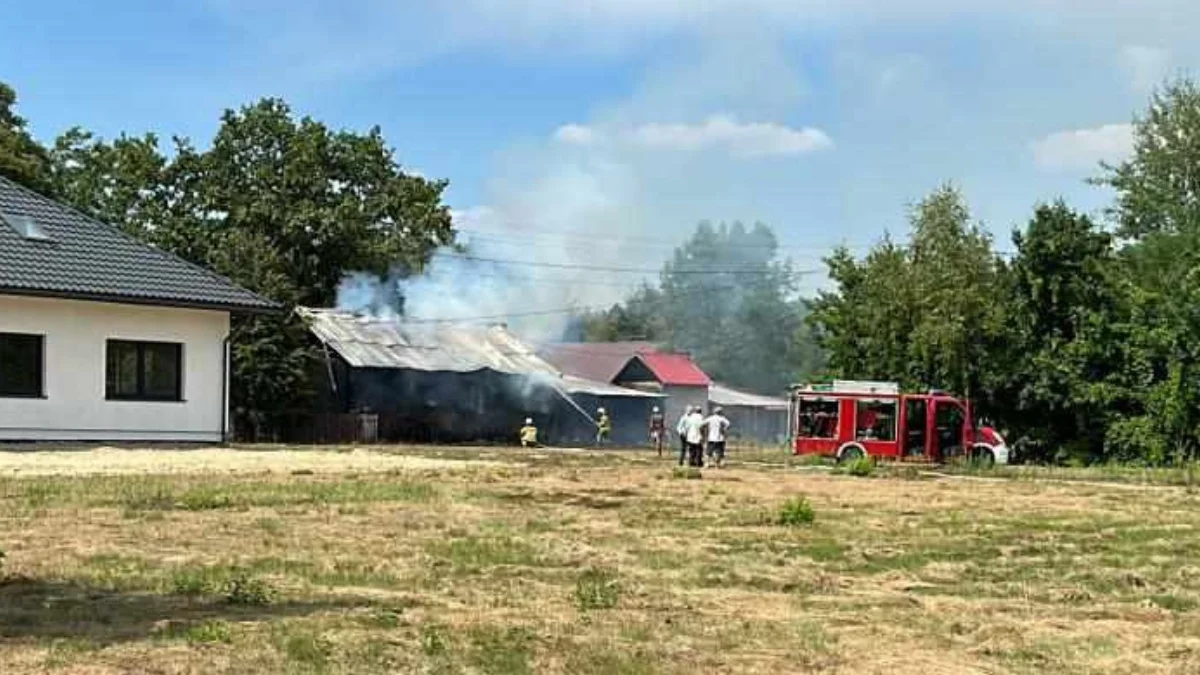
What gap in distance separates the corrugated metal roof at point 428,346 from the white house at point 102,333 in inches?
523

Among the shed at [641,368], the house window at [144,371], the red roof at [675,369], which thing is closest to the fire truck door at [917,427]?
the house window at [144,371]

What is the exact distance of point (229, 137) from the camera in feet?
194

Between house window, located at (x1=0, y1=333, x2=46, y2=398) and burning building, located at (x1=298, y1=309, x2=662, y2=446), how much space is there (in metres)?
16.4

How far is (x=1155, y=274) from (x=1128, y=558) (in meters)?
30.1

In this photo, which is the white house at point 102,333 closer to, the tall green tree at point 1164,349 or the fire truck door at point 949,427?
the fire truck door at point 949,427

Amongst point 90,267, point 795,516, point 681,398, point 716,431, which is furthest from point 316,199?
point 795,516

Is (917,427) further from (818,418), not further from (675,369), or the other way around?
(675,369)

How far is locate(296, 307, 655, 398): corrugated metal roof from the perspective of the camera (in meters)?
48.4

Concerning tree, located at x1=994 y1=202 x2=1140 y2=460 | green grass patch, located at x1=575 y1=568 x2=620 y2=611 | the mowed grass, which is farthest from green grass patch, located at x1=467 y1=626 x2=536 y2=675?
tree, located at x1=994 y1=202 x2=1140 y2=460

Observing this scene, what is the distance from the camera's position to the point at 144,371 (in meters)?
33.1

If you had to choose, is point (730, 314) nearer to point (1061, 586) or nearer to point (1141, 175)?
point (1141, 175)

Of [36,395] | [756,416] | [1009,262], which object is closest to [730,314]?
[756,416]

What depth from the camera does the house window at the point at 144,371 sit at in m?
32.4

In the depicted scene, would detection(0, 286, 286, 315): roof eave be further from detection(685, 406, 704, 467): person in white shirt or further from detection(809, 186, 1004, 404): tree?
detection(809, 186, 1004, 404): tree
